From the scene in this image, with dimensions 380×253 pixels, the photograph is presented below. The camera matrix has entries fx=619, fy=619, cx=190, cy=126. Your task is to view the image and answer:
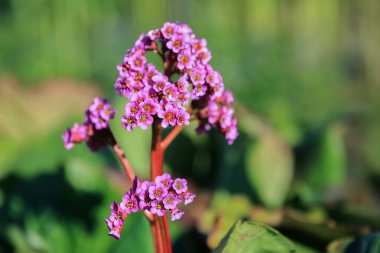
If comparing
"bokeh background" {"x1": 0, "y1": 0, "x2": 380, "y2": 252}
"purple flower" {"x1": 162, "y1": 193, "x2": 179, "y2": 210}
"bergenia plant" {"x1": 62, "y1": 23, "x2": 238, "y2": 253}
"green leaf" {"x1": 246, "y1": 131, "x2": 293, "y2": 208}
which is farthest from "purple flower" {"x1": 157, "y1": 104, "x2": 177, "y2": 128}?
"green leaf" {"x1": 246, "y1": 131, "x2": 293, "y2": 208}

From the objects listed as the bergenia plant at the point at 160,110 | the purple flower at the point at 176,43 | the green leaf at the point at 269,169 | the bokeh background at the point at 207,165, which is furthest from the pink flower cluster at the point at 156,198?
the green leaf at the point at 269,169

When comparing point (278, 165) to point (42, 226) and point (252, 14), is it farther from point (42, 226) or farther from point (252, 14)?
point (252, 14)

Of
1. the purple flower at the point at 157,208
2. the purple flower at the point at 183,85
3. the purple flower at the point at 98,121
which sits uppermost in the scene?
the purple flower at the point at 183,85

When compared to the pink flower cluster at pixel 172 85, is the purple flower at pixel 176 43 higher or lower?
higher

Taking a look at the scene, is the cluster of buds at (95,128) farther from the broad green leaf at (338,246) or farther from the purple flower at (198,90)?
Result: the broad green leaf at (338,246)

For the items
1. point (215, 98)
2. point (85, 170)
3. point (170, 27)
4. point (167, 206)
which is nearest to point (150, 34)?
point (170, 27)
